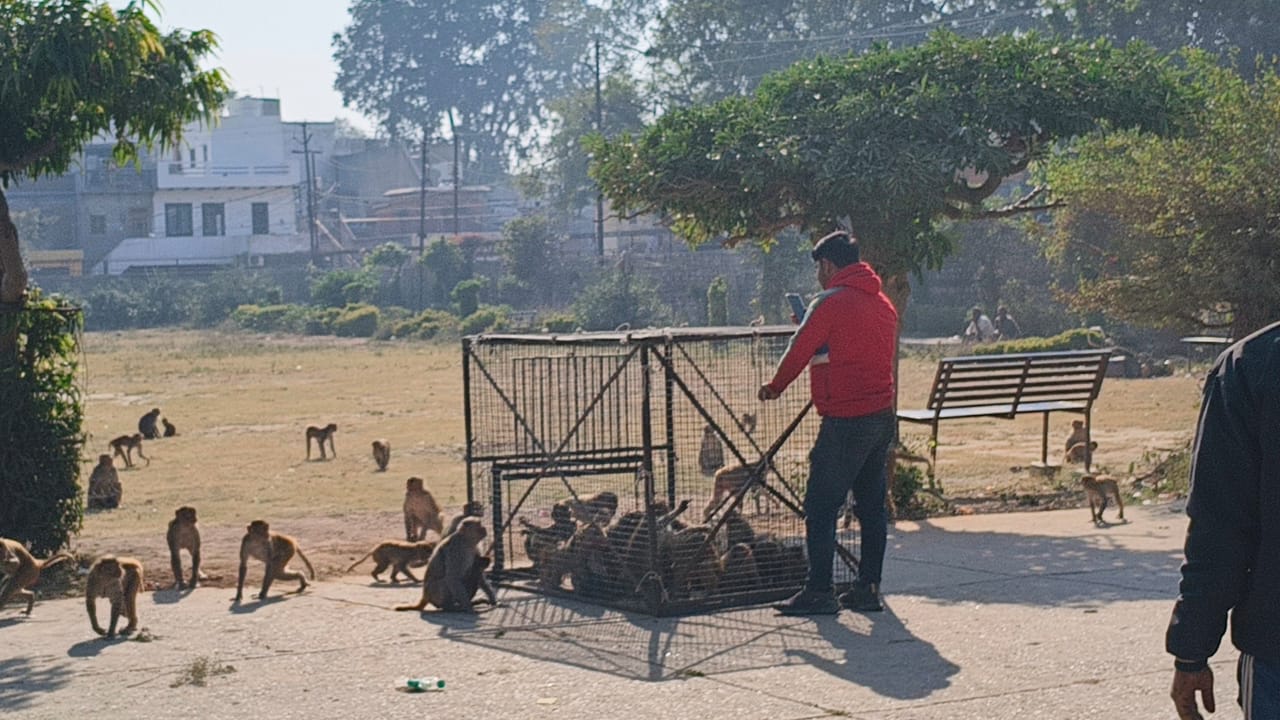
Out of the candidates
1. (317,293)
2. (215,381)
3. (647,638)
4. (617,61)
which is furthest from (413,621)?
(617,61)

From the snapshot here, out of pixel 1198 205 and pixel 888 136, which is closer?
pixel 888 136

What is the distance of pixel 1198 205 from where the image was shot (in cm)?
1480

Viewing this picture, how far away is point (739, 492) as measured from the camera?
9.55 meters

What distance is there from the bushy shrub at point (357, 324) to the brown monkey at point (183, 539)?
48634 mm

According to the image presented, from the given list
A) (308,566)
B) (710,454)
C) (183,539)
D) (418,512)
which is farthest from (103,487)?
(710,454)

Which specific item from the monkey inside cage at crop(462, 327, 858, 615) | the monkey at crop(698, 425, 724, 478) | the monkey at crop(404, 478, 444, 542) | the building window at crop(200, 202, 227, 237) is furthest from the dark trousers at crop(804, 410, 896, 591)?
the building window at crop(200, 202, 227, 237)

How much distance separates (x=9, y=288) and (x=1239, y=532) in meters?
8.91

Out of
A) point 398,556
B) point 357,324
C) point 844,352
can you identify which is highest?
point 844,352

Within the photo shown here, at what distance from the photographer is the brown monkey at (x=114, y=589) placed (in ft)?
28.9

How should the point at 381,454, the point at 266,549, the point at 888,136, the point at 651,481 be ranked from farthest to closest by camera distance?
1. the point at 381,454
2. the point at 888,136
3. the point at 266,549
4. the point at 651,481

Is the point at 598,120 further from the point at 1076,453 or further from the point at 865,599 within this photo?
the point at 865,599

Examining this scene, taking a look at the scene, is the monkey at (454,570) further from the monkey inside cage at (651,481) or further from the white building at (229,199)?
the white building at (229,199)

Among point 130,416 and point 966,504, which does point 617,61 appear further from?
point 966,504

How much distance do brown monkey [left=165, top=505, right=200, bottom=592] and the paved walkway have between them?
279mm
